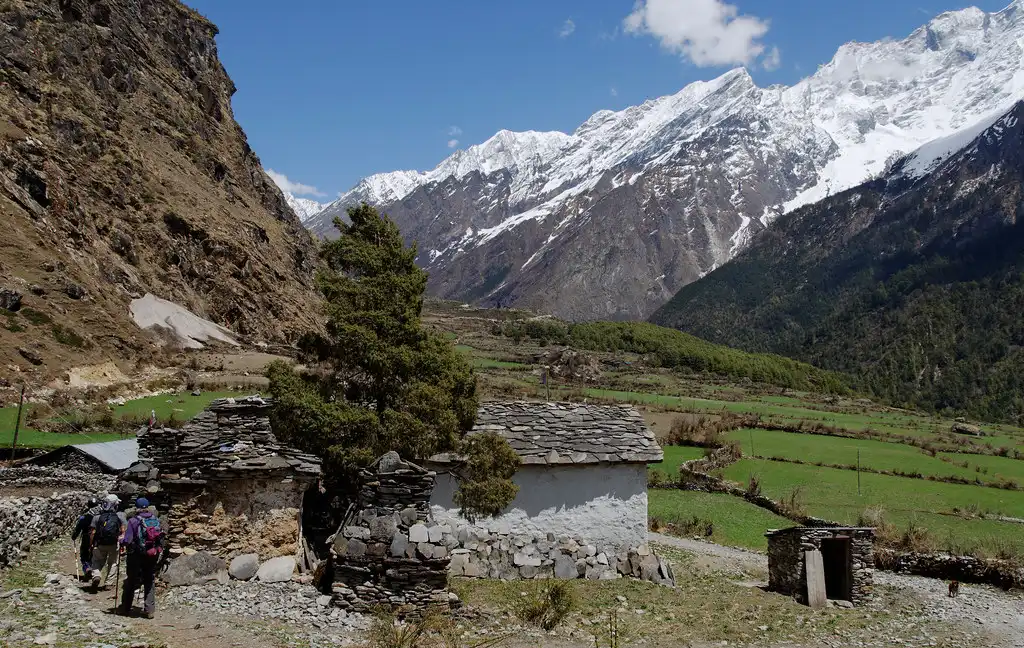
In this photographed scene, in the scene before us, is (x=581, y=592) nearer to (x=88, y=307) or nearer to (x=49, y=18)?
(x=88, y=307)

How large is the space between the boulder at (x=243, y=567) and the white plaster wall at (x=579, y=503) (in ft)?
17.2

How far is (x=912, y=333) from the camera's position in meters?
169

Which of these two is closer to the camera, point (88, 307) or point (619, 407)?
point (619, 407)

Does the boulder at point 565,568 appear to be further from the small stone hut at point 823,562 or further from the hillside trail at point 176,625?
the hillside trail at point 176,625

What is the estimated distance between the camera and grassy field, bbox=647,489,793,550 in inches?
1038

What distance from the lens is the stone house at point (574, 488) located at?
56.9 feet

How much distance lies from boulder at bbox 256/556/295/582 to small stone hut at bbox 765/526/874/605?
36.6 ft

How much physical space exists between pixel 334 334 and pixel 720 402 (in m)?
71.8

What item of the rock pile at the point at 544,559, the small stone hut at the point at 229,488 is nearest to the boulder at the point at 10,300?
the small stone hut at the point at 229,488

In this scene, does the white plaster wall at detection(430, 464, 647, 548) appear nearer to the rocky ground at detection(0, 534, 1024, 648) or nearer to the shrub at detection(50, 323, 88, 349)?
the rocky ground at detection(0, 534, 1024, 648)

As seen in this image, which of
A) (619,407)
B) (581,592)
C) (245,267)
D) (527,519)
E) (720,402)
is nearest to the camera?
(581,592)

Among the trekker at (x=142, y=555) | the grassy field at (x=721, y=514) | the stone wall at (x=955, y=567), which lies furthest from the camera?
the grassy field at (x=721, y=514)

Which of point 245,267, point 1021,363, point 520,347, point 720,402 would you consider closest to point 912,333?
point 1021,363

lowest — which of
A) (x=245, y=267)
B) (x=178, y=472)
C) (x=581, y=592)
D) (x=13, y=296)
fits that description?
(x=581, y=592)
